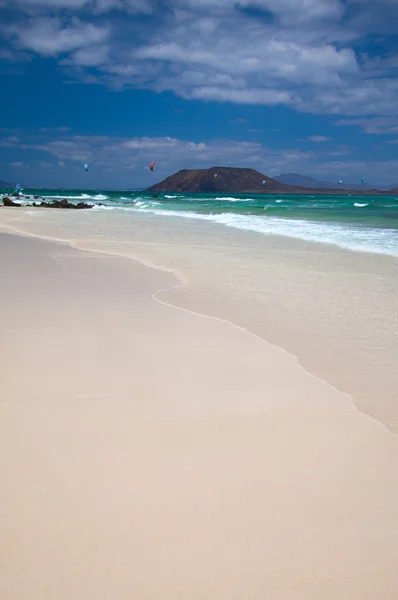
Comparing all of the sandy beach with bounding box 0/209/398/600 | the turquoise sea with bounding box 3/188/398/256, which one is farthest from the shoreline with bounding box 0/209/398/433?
the turquoise sea with bounding box 3/188/398/256

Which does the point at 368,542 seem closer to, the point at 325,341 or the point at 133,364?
the point at 133,364

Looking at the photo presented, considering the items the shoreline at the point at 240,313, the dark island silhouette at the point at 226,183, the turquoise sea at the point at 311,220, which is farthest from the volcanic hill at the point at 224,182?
the shoreline at the point at 240,313

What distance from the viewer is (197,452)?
2631 mm

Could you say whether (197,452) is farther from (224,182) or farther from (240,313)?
(224,182)

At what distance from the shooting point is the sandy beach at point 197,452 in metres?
1.84

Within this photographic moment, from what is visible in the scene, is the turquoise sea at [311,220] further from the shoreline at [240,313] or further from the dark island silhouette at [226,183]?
the dark island silhouette at [226,183]

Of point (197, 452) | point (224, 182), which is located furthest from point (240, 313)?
point (224, 182)

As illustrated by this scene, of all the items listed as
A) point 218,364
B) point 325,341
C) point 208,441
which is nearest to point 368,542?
point 208,441

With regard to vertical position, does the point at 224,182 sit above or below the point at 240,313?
above

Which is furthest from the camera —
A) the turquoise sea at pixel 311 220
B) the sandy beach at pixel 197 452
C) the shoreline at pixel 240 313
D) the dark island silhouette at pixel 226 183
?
the dark island silhouette at pixel 226 183

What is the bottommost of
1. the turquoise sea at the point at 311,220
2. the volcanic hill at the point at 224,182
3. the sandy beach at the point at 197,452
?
the sandy beach at the point at 197,452

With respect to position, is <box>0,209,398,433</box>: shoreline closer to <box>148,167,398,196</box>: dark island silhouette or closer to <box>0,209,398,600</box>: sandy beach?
<box>0,209,398,600</box>: sandy beach

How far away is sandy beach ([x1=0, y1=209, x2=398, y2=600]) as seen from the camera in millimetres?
1844

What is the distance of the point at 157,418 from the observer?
3002 mm
